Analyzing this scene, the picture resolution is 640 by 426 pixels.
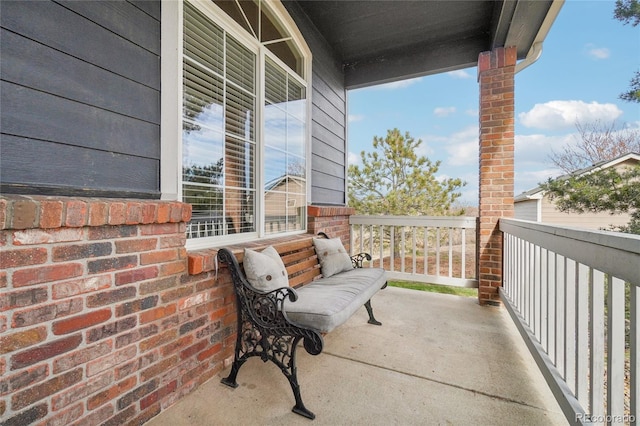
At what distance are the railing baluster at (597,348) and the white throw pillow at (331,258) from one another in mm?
1866

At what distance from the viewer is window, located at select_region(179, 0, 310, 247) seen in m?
1.87

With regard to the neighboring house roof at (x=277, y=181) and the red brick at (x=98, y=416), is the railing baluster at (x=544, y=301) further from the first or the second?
the red brick at (x=98, y=416)

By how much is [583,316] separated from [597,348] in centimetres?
19

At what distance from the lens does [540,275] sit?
1.86 meters

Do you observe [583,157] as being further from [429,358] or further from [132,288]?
[132,288]

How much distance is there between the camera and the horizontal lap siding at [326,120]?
341cm

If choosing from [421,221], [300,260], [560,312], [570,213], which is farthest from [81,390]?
[570,213]

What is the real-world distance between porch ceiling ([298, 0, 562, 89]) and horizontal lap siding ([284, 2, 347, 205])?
0.19 metres

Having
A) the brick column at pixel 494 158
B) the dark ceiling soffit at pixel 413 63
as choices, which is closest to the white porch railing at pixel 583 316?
the brick column at pixel 494 158

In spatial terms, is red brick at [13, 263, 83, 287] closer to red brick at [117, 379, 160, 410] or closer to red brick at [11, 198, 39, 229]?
red brick at [11, 198, 39, 229]

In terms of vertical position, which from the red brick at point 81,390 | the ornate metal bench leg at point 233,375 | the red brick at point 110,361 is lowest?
the ornate metal bench leg at point 233,375

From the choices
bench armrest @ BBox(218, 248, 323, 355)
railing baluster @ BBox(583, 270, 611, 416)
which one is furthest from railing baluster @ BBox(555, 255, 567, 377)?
bench armrest @ BBox(218, 248, 323, 355)

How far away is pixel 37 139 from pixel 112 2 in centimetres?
77

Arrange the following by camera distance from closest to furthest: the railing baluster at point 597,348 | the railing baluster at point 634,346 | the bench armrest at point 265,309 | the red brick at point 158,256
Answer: the railing baluster at point 634,346
the railing baluster at point 597,348
the red brick at point 158,256
the bench armrest at point 265,309
